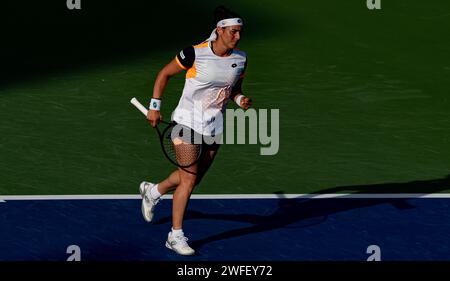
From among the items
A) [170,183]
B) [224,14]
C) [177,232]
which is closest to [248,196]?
[170,183]

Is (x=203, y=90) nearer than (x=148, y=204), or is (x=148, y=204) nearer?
(x=203, y=90)

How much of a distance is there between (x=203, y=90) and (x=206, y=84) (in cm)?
10

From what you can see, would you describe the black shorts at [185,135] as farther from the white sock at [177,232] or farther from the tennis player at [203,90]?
the white sock at [177,232]

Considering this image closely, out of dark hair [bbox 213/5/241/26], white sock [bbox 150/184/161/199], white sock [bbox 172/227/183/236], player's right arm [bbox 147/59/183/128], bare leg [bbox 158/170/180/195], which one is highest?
dark hair [bbox 213/5/241/26]

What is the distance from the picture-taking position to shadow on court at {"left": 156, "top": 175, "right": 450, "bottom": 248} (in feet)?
51.0

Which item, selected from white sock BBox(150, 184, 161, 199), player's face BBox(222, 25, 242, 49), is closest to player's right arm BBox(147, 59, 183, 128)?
player's face BBox(222, 25, 242, 49)

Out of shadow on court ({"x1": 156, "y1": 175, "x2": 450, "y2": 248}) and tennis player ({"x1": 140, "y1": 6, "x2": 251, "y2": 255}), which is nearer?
tennis player ({"x1": 140, "y1": 6, "x2": 251, "y2": 255})

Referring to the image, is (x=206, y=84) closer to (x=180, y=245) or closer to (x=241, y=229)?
(x=180, y=245)

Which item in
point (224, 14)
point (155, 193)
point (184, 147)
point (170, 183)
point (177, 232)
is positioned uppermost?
point (224, 14)

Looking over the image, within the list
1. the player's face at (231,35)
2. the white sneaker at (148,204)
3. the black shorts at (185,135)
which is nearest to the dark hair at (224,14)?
the player's face at (231,35)

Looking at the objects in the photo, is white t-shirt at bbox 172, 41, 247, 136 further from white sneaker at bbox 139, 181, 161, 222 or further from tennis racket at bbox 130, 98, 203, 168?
white sneaker at bbox 139, 181, 161, 222

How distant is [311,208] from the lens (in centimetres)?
1616

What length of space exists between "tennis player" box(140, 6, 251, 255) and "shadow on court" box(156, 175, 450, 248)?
675 millimetres

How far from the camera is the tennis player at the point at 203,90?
1429cm
